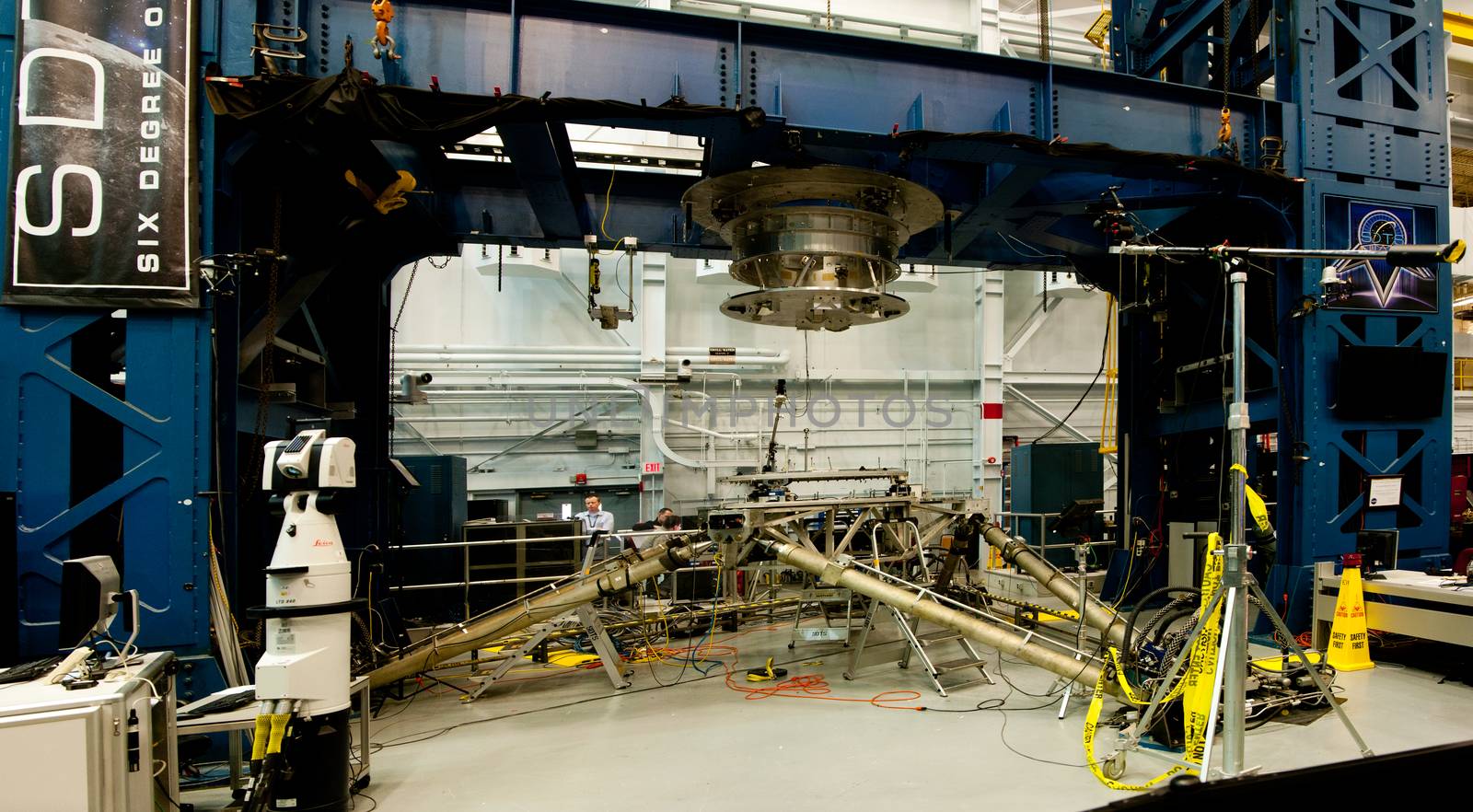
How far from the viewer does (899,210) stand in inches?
252

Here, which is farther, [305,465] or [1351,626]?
[1351,626]

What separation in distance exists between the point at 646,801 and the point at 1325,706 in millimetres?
4577

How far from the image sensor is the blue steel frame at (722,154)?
4359mm

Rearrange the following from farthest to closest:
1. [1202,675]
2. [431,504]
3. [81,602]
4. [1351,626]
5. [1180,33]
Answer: [431,504] → [1180,33] → [1351,626] → [1202,675] → [81,602]

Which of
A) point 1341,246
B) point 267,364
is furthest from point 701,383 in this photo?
point 1341,246

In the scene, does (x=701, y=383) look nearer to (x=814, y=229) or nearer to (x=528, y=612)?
(x=814, y=229)

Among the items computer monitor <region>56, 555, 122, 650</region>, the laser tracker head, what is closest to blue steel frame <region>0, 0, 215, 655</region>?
computer monitor <region>56, 555, 122, 650</region>

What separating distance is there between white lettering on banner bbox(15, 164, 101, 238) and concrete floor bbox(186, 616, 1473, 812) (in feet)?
10.7

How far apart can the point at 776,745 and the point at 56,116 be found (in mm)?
5592

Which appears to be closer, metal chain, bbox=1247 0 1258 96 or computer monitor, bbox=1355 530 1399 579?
computer monitor, bbox=1355 530 1399 579

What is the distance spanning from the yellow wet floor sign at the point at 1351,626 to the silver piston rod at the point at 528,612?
5.28 m

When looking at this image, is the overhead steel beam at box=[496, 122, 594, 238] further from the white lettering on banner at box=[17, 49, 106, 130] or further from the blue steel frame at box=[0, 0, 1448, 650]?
the white lettering on banner at box=[17, 49, 106, 130]

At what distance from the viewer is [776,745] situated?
466cm

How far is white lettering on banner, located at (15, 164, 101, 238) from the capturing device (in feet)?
13.9
